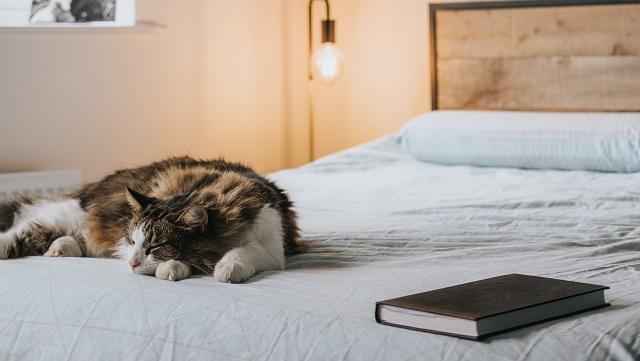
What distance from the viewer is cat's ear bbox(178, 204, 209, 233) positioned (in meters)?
1.58

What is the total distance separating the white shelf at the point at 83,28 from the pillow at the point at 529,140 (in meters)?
0.91

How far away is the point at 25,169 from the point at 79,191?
0.88 m

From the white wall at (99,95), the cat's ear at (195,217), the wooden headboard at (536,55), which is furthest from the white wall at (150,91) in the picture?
the cat's ear at (195,217)

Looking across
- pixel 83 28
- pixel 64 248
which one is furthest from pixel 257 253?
pixel 83 28

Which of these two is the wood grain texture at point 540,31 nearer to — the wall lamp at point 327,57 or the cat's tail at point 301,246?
the wall lamp at point 327,57

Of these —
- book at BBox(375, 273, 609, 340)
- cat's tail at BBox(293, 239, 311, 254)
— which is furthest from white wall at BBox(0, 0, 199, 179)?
book at BBox(375, 273, 609, 340)

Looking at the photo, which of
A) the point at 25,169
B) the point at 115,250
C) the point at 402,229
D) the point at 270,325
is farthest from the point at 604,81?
the point at 270,325

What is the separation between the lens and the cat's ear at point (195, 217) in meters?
1.58

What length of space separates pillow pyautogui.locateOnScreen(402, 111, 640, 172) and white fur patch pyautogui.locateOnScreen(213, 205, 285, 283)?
4.73 ft

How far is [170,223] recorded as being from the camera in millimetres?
1599

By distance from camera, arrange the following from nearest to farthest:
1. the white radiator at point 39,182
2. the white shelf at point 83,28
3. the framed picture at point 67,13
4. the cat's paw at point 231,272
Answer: the cat's paw at point 231,272 → the white radiator at point 39,182 → the white shelf at point 83,28 → the framed picture at point 67,13

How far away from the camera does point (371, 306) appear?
1.37m

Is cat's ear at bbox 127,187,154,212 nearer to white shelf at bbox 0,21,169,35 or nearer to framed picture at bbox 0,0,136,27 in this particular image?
white shelf at bbox 0,21,169,35

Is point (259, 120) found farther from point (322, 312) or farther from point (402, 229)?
point (322, 312)
